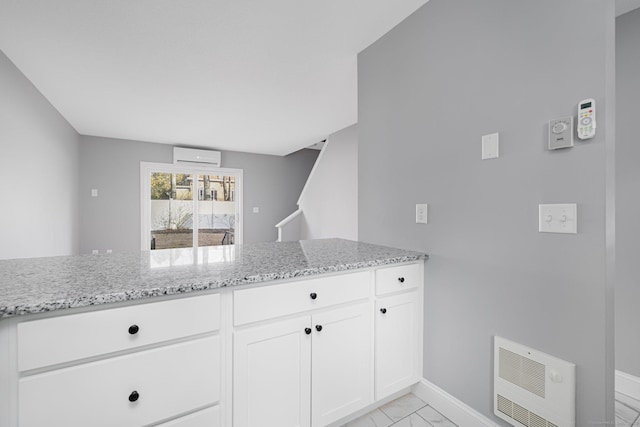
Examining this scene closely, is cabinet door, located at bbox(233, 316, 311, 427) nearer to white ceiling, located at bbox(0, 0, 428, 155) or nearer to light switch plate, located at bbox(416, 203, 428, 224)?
light switch plate, located at bbox(416, 203, 428, 224)

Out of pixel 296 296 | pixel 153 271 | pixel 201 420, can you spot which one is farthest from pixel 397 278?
pixel 153 271

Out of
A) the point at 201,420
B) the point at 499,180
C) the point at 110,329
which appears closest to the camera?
the point at 110,329

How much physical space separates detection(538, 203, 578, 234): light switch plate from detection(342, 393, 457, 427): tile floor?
116 centimetres

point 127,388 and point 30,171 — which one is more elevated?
point 30,171

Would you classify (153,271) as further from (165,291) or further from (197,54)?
(197,54)

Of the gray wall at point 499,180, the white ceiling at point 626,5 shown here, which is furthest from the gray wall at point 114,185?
the white ceiling at point 626,5

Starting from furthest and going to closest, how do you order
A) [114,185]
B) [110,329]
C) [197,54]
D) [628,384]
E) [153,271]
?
[114,185] → [197,54] → [628,384] → [153,271] → [110,329]

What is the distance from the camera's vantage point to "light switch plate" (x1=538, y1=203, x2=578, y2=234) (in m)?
1.08

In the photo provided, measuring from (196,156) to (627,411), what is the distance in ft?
20.8

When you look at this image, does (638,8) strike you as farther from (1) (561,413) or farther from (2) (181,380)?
(2) (181,380)

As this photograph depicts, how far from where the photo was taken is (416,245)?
70.5 inches

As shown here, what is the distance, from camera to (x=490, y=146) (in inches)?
54.1

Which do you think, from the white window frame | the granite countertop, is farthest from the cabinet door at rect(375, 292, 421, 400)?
the white window frame

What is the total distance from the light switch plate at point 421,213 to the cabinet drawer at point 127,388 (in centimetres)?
131
